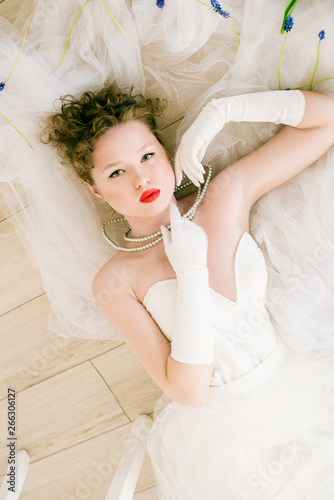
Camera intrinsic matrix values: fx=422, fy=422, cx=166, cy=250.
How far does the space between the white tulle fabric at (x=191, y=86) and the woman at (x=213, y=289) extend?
58 mm

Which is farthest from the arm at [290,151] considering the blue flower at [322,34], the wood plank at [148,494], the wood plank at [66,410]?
the wood plank at [148,494]

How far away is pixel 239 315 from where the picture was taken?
1.07 metres

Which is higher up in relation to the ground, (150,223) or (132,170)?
(132,170)

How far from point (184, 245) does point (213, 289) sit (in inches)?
5.9

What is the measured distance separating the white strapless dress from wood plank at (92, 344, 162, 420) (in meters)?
0.32

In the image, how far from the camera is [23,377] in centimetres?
149

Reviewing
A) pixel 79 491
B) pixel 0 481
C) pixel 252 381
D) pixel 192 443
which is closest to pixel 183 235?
pixel 252 381

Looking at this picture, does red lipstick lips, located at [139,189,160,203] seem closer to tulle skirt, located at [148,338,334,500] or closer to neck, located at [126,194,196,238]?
neck, located at [126,194,196,238]

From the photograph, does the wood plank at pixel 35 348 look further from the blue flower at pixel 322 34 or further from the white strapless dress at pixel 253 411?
the blue flower at pixel 322 34

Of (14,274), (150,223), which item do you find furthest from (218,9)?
(14,274)

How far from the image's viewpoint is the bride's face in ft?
3.21

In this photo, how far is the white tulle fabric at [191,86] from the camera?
3.39ft

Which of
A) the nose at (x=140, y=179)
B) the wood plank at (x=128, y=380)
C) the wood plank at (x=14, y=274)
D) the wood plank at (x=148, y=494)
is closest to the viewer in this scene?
the nose at (x=140, y=179)

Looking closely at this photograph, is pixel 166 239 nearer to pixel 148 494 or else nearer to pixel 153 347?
pixel 153 347
